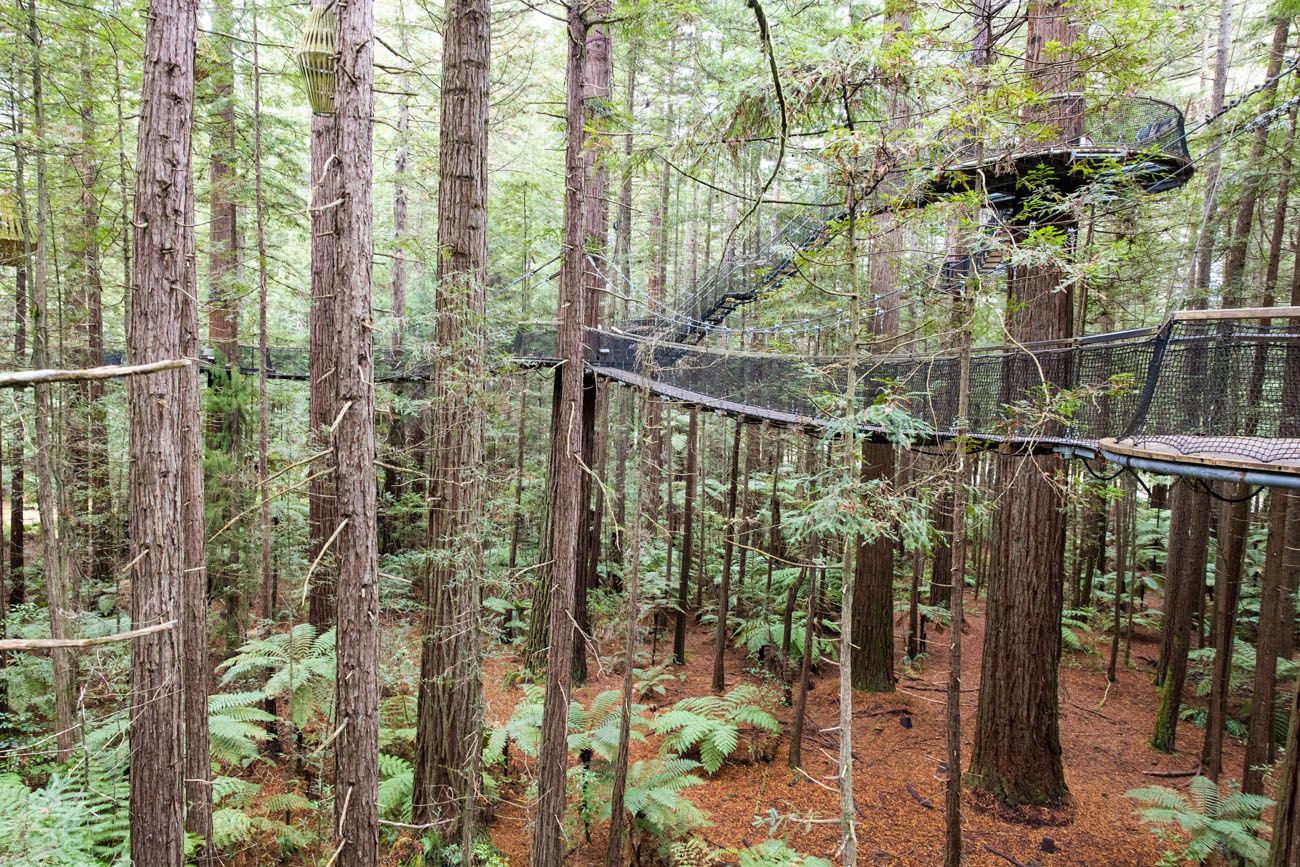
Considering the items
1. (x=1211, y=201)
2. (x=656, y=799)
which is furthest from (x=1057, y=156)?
(x=656, y=799)

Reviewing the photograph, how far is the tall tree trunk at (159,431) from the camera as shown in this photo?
3594 mm

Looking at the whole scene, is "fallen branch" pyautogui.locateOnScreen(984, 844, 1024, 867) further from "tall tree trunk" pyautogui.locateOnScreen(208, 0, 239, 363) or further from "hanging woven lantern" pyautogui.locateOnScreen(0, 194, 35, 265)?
"hanging woven lantern" pyautogui.locateOnScreen(0, 194, 35, 265)

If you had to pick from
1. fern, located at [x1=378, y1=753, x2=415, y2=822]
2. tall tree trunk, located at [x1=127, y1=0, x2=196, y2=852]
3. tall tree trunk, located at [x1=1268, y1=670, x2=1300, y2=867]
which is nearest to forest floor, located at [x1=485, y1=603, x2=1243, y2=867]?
fern, located at [x1=378, y1=753, x2=415, y2=822]

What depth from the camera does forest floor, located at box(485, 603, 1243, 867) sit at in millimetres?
5844

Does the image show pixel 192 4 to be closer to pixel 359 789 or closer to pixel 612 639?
pixel 359 789

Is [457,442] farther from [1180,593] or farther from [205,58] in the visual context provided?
[1180,593]

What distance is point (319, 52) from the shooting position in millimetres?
2859

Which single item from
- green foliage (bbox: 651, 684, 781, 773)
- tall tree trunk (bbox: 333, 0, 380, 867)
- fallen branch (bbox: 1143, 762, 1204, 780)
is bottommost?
fallen branch (bbox: 1143, 762, 1204, 780)

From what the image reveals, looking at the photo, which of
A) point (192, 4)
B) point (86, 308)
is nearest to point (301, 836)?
point (192, 4)

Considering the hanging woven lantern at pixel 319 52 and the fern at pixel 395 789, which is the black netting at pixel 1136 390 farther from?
the fern at pixel 395 789

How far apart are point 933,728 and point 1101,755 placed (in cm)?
192

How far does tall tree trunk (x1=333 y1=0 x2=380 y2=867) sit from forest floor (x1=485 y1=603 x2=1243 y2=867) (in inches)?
113

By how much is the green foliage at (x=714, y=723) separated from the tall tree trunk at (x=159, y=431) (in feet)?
15.2

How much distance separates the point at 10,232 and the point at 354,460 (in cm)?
588
